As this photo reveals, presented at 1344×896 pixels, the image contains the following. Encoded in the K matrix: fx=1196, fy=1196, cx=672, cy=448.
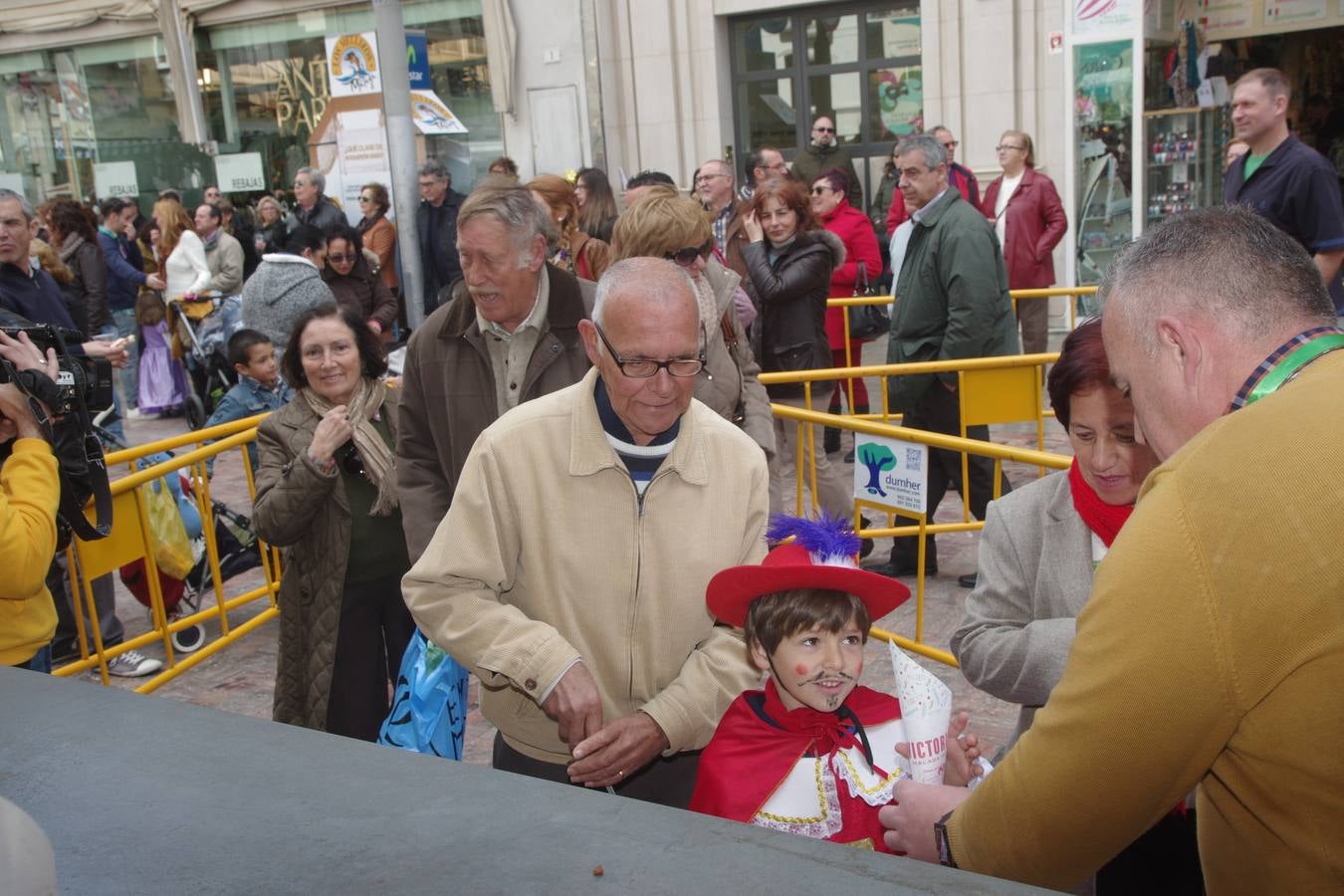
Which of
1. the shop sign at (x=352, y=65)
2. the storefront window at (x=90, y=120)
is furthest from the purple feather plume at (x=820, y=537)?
the storefront window at (x=90, y=120)

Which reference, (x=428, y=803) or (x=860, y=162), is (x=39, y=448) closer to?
(x=428, y=803)

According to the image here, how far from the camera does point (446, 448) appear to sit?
12.2 ft

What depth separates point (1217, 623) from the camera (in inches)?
51.8

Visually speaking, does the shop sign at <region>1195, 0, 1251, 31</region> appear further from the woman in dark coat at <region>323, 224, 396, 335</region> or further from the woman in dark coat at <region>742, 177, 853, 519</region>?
the woman in dark coat at <region>323, 224, 396, 335</region>

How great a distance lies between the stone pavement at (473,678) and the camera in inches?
196

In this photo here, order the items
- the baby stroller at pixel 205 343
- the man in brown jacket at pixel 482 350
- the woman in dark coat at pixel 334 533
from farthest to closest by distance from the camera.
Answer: the baby stroller at pixel 205 343 < the woman in dark coat at pixel 334 533 < the man in brown jacket at pixel 482 350

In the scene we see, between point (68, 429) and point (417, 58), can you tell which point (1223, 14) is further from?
point (68, 429)

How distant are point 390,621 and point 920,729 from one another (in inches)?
95.3

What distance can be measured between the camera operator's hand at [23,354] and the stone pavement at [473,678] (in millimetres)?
1304

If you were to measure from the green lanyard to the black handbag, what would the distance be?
7.29 m

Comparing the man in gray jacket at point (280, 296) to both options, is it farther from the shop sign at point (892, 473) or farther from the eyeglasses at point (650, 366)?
the eyeglasses at point (650, 366)

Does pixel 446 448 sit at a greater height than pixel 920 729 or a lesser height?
greater

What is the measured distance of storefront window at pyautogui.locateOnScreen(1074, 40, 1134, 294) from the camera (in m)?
12.4

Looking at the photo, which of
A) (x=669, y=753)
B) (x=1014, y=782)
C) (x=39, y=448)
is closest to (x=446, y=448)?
(x=39, y=448)
